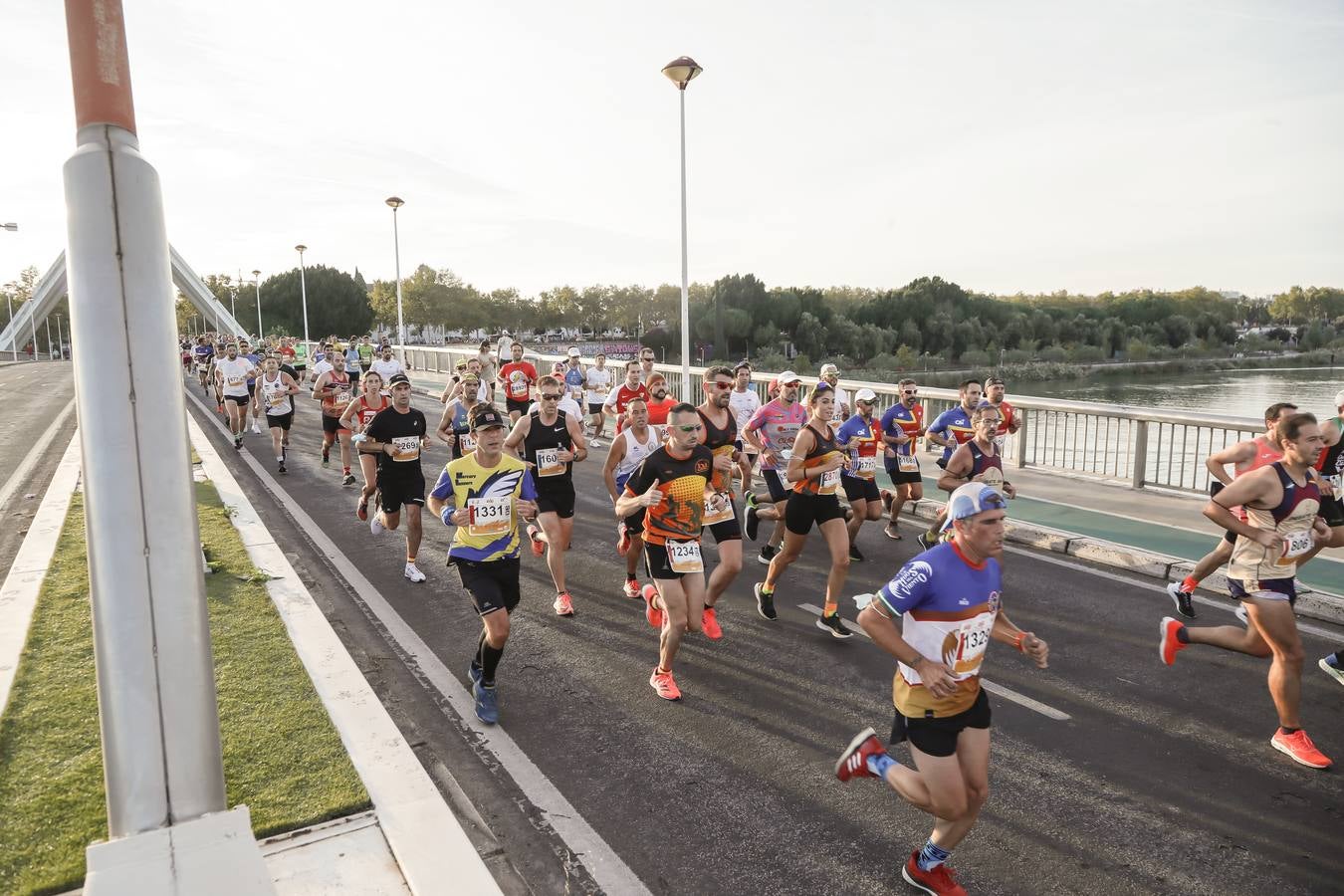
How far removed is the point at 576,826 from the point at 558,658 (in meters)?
2.28

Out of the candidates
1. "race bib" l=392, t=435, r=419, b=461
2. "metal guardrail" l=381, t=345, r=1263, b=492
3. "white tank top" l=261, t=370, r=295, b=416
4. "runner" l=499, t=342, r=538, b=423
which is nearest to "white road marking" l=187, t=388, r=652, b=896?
"race bib" l=392, t=435, r=419, b=461

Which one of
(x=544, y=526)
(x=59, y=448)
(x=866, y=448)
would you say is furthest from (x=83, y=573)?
(x=59, y=448)

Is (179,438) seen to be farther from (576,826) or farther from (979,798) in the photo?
(979,798)

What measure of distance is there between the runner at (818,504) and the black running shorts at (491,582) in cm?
245

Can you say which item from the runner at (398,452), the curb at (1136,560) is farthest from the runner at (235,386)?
the curb at (1136,560)

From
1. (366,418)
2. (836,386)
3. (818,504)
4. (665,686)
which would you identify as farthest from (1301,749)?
(366,418)

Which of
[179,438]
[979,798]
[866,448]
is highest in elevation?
[179,438]

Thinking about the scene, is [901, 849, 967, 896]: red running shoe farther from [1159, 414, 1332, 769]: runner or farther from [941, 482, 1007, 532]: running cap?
[1159, 414, 1332, 769]: runner

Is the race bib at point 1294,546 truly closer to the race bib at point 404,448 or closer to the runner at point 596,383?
the race bib at point 404,448

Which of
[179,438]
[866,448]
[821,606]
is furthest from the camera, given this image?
[866,448]

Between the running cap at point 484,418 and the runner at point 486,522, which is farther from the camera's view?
the running cap at point 484,418

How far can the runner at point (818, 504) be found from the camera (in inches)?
272

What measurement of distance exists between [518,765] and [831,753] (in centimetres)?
180

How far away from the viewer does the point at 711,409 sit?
7746mm
